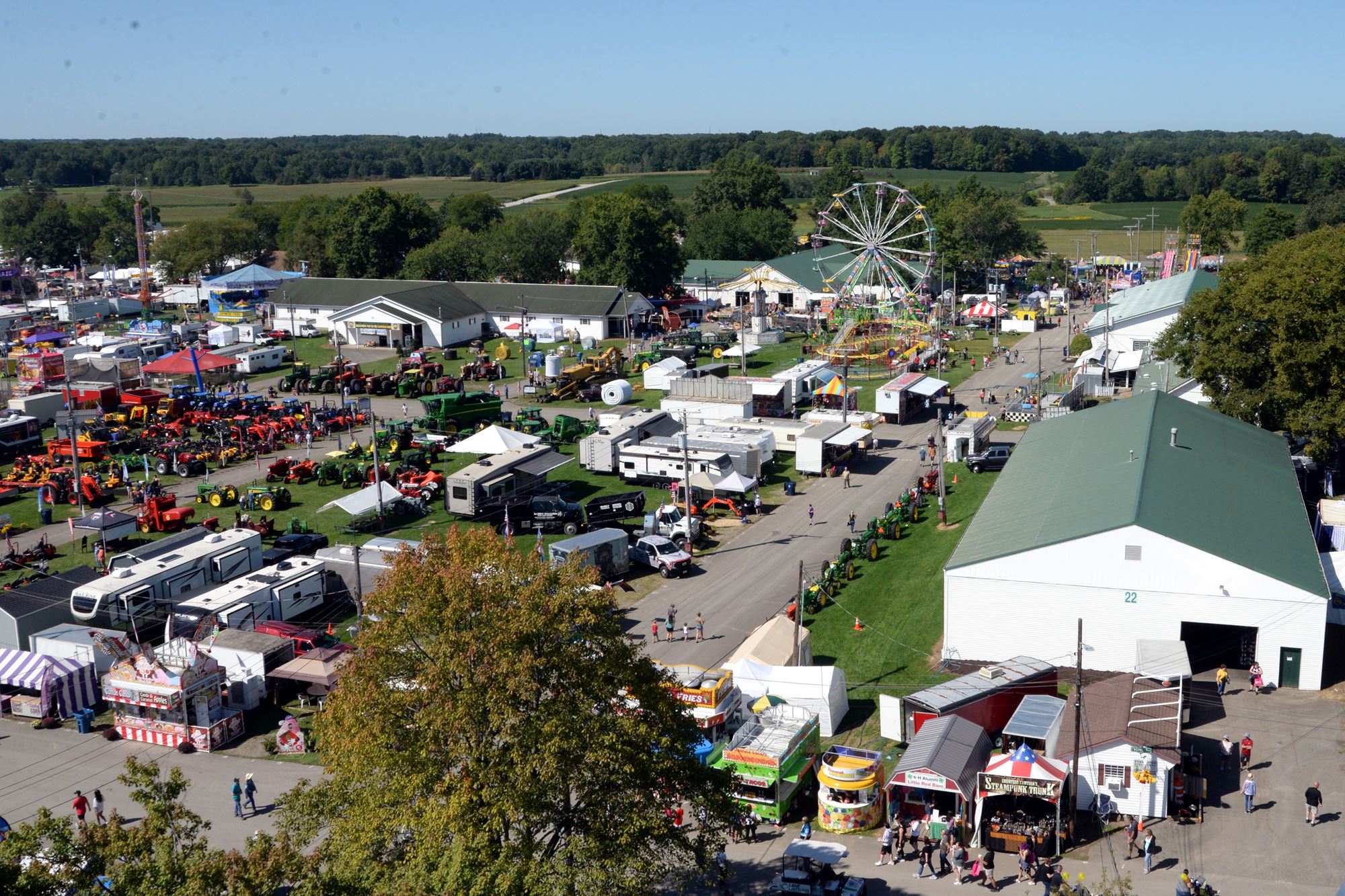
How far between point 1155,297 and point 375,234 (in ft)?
198

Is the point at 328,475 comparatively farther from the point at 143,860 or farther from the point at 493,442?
the point at 143,860

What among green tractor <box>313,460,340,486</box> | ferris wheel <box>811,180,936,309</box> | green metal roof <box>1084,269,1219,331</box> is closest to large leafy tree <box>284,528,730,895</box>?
green tractor <box>313,460,340,486</box>

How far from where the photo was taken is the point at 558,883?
14742 mm

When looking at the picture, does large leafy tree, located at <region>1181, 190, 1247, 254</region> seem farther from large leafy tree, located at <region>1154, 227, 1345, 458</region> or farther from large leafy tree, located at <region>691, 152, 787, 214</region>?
large leafy tree, located at <region>1154, 227, 1345, 458</region>

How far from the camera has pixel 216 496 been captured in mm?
40969

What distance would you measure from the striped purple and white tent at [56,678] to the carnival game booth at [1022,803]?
65.6 ft

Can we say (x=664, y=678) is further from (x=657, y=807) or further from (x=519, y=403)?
(x=519, y=403)

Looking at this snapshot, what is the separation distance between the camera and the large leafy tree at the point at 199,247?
4050 inches

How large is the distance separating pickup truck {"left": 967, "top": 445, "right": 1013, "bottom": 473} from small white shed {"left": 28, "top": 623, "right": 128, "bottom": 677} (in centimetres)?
2881

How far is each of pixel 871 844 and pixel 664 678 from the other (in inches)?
224

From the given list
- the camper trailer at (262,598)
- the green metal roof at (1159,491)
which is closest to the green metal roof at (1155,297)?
the green metal roof at (1159,491)

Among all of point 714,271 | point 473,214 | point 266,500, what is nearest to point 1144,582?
point 266,500

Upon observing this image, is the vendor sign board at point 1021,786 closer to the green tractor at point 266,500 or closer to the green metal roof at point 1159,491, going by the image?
the green metal roof at point 1159,491

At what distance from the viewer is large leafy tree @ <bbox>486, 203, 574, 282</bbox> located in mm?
91438
